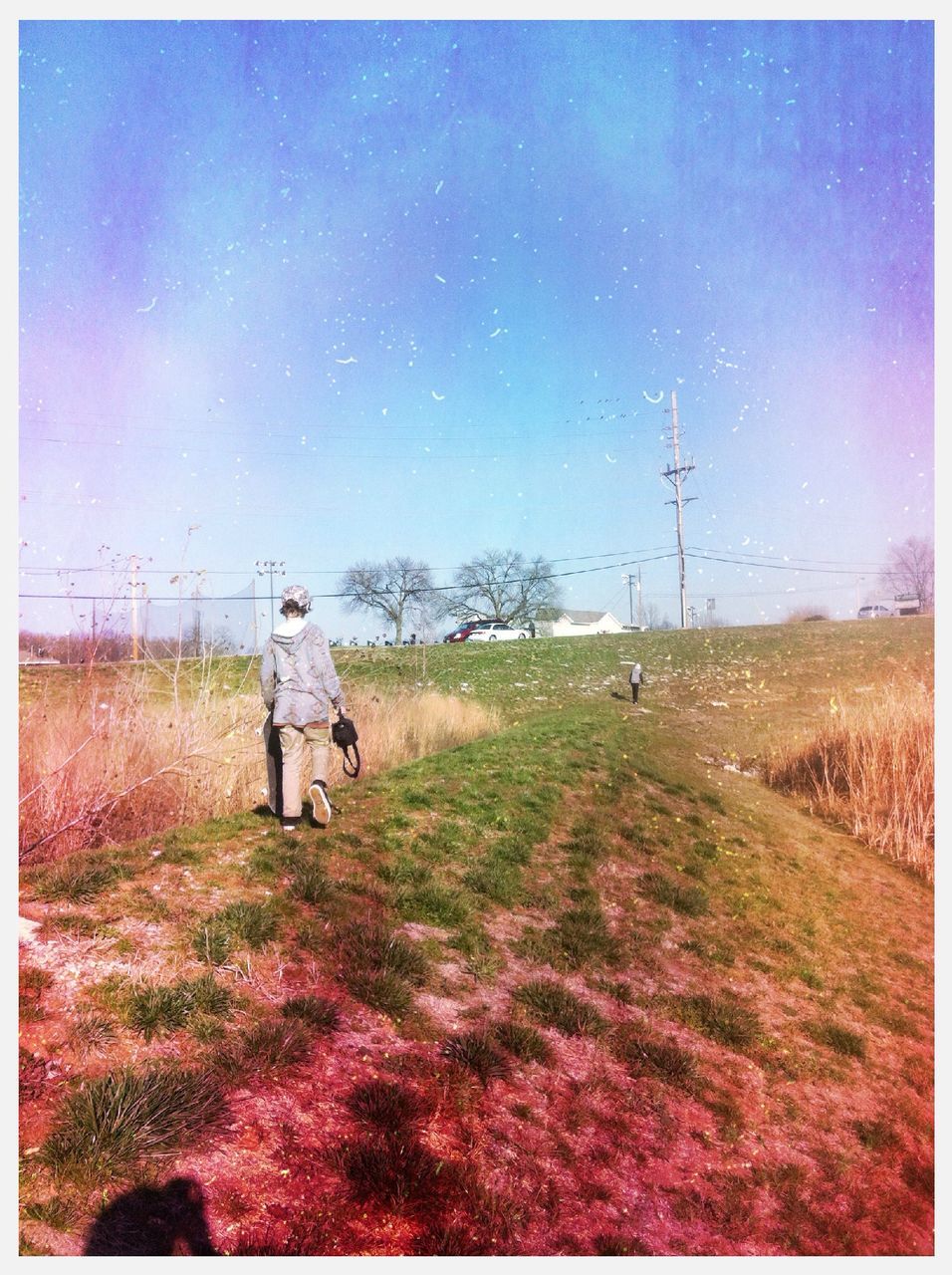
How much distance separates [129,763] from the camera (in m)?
4.86

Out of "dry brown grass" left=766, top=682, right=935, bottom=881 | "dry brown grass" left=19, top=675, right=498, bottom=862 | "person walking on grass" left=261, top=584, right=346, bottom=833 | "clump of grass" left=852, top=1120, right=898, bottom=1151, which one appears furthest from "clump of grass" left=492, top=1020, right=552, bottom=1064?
"dry brown grass" left=766, top=682, right=935, bottom=881

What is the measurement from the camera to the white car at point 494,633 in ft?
21.1

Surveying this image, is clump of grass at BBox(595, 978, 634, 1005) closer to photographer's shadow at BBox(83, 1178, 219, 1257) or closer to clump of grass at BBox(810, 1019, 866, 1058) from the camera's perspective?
clump of grass at BBox(810, 1019, 866, 1058)

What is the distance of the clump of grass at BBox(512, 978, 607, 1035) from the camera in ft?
9.39

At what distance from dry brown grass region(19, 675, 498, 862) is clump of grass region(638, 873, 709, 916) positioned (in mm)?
2489

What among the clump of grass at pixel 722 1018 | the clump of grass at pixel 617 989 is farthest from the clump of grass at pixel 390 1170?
the clump of grass at pixel 722 1018

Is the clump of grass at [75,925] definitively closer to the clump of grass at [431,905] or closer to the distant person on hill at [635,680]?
the clump of grass at [431,905]

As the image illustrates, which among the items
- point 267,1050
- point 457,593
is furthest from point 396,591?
point 267,1050

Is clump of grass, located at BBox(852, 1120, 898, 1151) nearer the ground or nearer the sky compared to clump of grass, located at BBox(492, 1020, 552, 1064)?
nearer the ground

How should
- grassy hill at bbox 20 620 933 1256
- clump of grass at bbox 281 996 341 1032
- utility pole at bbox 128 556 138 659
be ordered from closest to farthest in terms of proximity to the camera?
grassy hill at bbox 20 620 933 1256 → clump of grass at bbox 281 996 341 1032 → utility pole at bbox 128 556 138 659

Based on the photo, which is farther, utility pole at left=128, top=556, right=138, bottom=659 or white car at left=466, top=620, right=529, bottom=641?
white car at left=466, top=620, right=529, bottom=641

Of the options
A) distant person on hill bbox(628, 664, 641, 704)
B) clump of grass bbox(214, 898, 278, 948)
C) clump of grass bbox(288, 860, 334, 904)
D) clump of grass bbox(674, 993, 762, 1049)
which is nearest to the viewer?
clump of grass bbox(214, 898, 278, 948)

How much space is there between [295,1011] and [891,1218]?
7.67 feet
